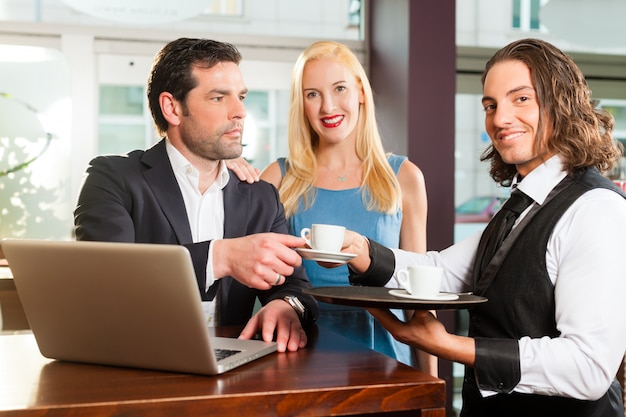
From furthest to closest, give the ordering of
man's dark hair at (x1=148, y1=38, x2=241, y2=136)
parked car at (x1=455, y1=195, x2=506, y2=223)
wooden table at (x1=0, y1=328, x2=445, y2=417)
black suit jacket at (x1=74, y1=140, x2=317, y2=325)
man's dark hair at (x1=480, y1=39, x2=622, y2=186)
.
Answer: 1. parked car at (x1=455, y1=195, x2=506, y2=223)
2. man's dark hair at (x1=148, y1=38, x2=241, y2=136)
3. black suit jacket at (x1=74, y1=140, x2=317, y2=325)
4. man's dark hair at (x1=480, y1=39, x2=622, y2=186)
5. wooden table at (x1=0, y1=328, x2=445, y2=417)

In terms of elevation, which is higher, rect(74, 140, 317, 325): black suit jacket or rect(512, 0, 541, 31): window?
rect(512, 0, 541, 31): window

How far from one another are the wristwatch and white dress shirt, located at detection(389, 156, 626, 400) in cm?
50

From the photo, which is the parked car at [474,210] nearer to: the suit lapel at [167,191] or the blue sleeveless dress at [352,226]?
the blue sleeveless dress at [352,226]

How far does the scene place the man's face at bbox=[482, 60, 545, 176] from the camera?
1.72 meters

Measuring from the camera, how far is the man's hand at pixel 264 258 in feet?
4.93

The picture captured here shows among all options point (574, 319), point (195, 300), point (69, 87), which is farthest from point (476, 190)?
point (195, 300)

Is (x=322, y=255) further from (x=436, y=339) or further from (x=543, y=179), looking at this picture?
(x=543, y=179)

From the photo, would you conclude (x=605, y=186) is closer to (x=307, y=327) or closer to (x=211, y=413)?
(x=307, y=327)

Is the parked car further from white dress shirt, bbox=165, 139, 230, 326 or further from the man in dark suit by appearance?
white dress shirt, bbox=165, 139, 230, 326

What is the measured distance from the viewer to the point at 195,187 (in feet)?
7.13

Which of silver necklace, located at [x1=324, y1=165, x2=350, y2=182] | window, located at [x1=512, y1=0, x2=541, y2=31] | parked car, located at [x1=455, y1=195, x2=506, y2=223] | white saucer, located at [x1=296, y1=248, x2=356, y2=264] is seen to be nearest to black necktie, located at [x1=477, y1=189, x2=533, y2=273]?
white saucer, located at [x1=296, y1=248, x2=356, y2=264]

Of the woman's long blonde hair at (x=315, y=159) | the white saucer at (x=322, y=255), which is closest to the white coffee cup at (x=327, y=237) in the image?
the white saucer at (x=322, y=255)

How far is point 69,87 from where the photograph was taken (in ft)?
12.4

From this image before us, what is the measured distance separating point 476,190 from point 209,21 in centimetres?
178
